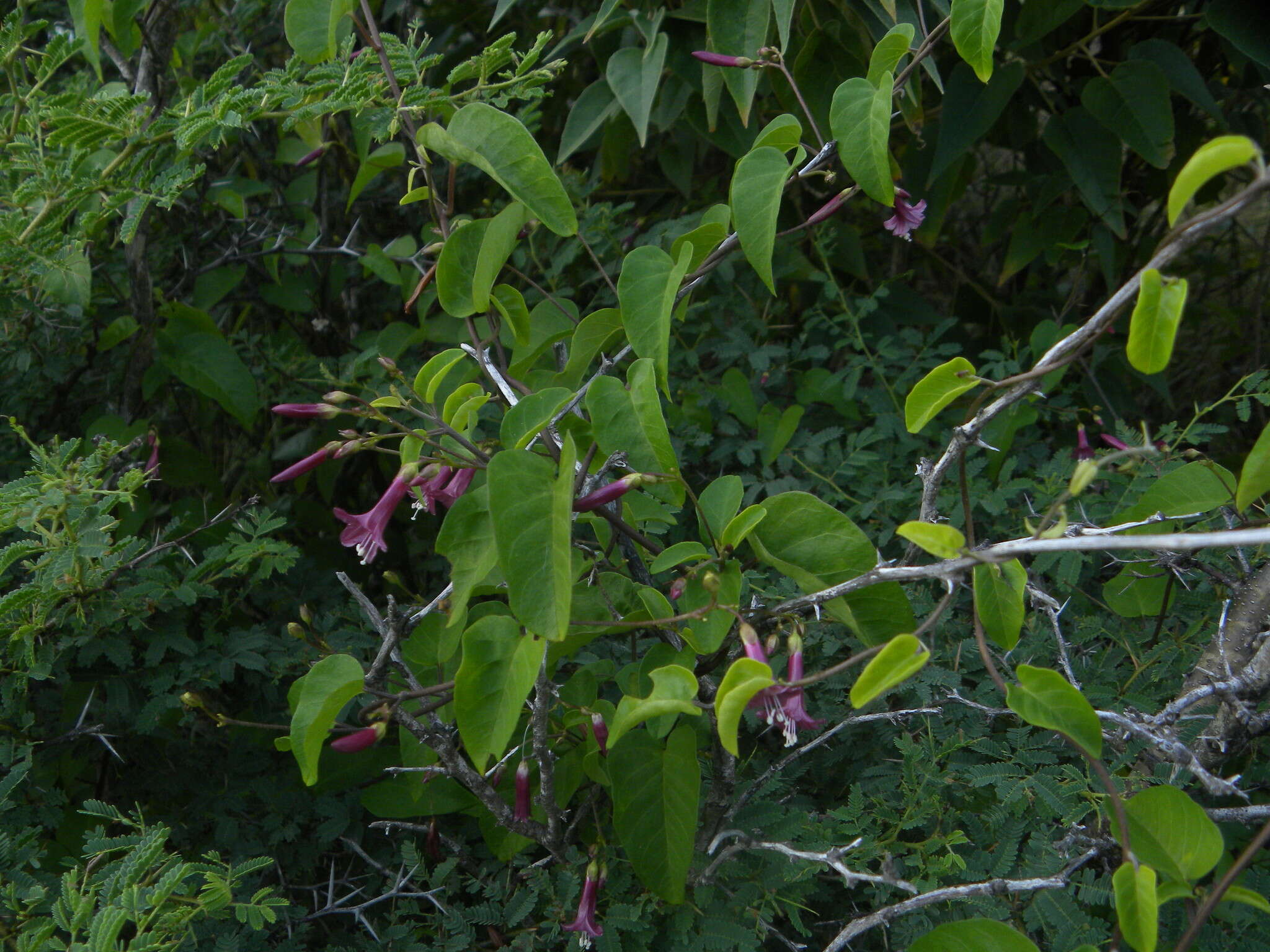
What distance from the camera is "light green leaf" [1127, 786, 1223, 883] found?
678 mm

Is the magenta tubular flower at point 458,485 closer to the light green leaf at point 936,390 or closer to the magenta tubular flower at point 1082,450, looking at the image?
the light green leaf at point 936,390

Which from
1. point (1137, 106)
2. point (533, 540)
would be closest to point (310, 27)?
point (533, 540)

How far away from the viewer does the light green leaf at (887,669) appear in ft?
1.99

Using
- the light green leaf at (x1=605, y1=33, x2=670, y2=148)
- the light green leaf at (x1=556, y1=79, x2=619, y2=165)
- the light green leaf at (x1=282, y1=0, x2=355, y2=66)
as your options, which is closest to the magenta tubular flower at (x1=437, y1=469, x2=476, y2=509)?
the light green leaf at (x1=282, y1=0, x2=355, y2=66)

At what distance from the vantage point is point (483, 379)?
3.99ft

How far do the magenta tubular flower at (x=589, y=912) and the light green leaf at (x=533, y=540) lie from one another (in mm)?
362

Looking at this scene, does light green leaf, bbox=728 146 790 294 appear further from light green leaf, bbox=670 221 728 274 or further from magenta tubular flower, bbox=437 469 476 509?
magenta tubular flower, bbox=437 469 476 509

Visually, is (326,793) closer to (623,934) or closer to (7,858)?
(7,858)

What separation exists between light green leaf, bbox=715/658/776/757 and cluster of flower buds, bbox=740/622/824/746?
5cm

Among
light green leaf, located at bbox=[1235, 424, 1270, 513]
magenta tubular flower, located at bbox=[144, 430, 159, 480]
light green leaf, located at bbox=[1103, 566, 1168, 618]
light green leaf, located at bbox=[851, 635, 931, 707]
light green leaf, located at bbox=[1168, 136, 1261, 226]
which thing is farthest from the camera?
magenta tubular flower, located at bbox=[144, 430, 159, 480]

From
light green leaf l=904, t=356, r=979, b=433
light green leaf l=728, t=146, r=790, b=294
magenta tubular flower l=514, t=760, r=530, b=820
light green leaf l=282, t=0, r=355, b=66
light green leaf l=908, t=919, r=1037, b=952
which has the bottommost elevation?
magenta tubular flower l=514, t=760, r=530, b=820

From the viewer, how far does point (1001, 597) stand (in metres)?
0.73

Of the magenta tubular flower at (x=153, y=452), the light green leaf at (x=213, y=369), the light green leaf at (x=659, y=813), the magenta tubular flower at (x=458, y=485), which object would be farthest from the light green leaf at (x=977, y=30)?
the light green leaf at (x=213, y=369)

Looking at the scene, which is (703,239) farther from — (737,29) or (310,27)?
(737,29)
